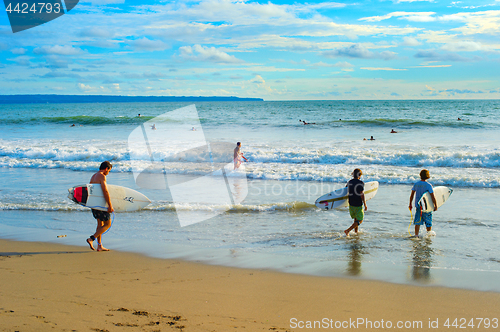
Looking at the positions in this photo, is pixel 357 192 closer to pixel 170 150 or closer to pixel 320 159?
pixel 320 159

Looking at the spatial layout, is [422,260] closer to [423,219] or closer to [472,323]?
[423,219]

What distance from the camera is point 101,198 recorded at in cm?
597

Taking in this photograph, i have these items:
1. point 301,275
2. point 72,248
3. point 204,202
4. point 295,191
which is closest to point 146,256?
point 72,248

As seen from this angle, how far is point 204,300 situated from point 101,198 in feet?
9.79

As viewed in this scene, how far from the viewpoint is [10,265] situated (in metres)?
5.11

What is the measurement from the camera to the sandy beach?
3.48 meters

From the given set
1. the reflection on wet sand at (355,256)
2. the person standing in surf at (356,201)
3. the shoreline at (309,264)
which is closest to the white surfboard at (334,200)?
the person standing in surf at (356,201)

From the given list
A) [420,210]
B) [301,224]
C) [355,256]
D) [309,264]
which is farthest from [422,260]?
[301,224]

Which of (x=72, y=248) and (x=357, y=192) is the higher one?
(x=357, y=192)

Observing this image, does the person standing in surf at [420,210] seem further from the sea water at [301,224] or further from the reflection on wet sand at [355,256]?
the reflection on wet sand at [355,256]

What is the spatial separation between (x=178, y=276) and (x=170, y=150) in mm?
15104

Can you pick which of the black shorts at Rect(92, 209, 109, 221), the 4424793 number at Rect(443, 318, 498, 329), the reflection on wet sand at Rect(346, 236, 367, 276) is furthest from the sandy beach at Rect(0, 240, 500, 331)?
the black shorts at Rect(92, 209, 109, 221)

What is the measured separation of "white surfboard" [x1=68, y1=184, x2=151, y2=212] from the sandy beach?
1117mm

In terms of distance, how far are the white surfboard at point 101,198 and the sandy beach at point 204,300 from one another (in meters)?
1.12
